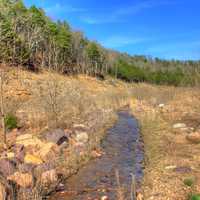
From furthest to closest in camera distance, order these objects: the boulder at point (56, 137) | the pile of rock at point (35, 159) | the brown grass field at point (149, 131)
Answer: the boulder at point (56, 137)
the brown grass field at point (149, 131)
the pile of rock at point (35, 159)

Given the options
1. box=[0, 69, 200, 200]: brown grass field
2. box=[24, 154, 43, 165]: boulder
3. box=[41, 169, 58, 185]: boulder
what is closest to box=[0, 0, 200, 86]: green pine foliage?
box=[0, 69, 200, 200]: brown grass field

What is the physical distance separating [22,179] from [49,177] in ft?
2.85

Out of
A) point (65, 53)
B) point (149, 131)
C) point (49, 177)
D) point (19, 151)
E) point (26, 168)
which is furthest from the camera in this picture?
point (65, 53)

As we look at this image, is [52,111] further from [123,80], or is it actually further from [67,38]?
[123,80]

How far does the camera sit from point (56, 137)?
41.5ft

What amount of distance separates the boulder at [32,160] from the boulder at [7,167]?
759 millimetres

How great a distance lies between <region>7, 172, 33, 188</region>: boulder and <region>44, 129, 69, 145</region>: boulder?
13.9 feet

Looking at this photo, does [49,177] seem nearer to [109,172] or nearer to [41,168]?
[41,168]

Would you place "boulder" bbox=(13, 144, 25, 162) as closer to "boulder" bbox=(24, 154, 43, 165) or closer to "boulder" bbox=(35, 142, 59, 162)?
"boulder" bbox=(24, 154, 43, 165)

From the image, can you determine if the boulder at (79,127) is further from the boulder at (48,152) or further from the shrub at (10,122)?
the boulder at (48,152)

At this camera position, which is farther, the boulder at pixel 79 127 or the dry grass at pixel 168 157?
the boulder at pixel 79 127

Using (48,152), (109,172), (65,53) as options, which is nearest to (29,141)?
(48,152)

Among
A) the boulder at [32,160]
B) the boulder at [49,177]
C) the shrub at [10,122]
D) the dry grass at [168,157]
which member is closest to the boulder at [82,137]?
the dry grass at [168,157]

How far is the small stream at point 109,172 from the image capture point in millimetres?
7944
